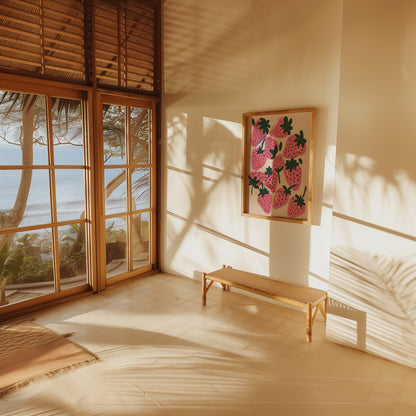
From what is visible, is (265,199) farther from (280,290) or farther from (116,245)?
(116,245)

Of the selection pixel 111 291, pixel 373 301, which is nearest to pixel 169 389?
pixel 373 301

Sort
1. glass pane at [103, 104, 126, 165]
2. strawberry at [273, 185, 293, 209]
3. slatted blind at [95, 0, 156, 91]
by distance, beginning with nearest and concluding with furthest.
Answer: strawberry at [273, 185, 293, 209], slatted blind at [95, 0, 156, 91], glass pane at [103, 104, 126, 165]

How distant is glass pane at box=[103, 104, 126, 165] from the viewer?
424 centimetres

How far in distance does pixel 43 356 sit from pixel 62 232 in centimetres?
142

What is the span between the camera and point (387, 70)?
2750 mm

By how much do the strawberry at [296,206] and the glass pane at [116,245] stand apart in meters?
1.98

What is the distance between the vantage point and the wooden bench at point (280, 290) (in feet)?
10.5

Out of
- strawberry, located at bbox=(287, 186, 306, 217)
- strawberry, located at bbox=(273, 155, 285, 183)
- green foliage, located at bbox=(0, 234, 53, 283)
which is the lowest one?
green foliage, located at bbox=(0, 234, 53, 283)

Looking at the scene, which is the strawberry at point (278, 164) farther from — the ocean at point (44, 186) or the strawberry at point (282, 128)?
the ocean at point (44, 186)

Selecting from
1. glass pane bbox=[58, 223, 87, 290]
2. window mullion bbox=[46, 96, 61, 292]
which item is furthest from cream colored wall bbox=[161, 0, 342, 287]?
window mullion bbox=[46, 96, 61, 292]

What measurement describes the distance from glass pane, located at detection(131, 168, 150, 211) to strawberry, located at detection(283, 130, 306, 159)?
6.06 ft

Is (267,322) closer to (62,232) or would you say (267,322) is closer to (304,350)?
(304,350)

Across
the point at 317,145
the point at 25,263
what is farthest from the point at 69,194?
the point at 317,145

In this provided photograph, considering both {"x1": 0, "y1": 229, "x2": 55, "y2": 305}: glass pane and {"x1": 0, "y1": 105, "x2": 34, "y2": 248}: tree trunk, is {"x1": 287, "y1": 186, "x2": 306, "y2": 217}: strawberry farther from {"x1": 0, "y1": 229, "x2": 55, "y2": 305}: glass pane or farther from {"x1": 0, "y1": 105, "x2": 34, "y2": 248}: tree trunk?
{"x1": 0, "y1": 105, "x2": 34, "y2": 248}: tree trunk
